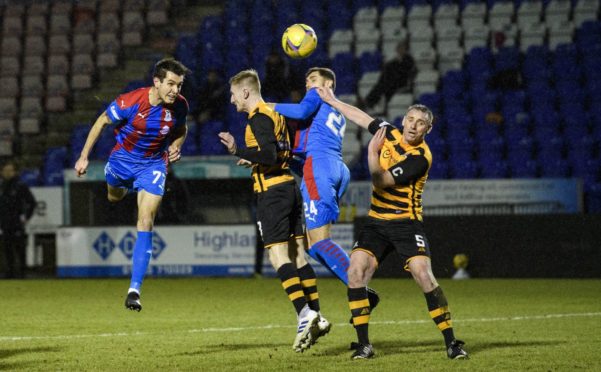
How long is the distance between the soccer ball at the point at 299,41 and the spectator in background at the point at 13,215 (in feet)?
35.8

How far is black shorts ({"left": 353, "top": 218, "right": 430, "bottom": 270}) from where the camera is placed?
7770 mm

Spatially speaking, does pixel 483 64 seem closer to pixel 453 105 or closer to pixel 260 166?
pixel 453 105

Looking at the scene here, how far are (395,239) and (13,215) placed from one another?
12865 mm

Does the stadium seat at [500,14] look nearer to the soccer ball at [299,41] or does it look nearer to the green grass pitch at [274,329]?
the green grass pitch at [274,329]

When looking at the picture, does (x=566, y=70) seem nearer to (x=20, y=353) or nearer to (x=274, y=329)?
(x=274, y=329)

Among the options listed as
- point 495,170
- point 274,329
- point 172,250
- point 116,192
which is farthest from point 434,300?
point 495,170

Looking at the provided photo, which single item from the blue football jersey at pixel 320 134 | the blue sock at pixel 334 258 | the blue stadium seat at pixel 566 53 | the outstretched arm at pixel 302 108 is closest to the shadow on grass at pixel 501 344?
the blue sock at pixel 334 258

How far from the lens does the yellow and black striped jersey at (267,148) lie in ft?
26.8

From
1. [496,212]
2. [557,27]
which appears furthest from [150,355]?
[557,27]

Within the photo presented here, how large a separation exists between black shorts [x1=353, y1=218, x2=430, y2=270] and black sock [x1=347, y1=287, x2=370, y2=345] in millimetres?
286

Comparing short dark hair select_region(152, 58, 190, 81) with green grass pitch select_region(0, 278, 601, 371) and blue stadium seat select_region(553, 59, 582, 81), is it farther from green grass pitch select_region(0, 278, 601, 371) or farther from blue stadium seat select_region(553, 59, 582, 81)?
blue stadium seat select_region(553, 59, 582, 81)

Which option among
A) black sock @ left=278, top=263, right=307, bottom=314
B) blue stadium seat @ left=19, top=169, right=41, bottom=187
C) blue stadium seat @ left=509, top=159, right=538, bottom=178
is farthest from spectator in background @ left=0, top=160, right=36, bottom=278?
black sock @ left=278, top=263, right=307, bottom=314

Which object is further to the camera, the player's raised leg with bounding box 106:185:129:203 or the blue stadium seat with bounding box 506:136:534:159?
the blue stadium seat with bounding box 506:136:534:159

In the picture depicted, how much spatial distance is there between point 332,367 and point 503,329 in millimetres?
2908
